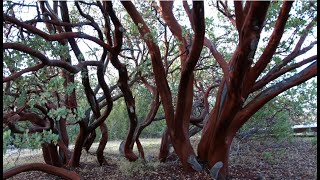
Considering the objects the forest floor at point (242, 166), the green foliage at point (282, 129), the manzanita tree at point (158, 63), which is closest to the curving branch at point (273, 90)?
the manzanita tree at point (158, 63)

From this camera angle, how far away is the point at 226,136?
6176mm

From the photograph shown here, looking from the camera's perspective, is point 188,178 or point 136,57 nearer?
point 188,178

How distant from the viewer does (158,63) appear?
19.7ft

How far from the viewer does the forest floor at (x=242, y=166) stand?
22.5 feet

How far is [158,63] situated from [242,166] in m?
3.07

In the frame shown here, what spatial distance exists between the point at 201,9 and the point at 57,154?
5238 millimetres

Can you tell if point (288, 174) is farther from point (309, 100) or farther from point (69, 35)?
point (69, 35)

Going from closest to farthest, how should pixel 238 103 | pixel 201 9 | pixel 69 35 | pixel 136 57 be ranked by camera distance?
pixel 201 9 < pixel 69 35 < pixel 238 103 < pixel 136 57

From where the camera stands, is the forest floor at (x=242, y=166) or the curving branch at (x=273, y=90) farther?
the forest floor at (x=242, y=166)

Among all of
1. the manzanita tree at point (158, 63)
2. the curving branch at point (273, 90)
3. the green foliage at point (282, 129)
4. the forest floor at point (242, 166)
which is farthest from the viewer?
the green foliage at point (282, 129)

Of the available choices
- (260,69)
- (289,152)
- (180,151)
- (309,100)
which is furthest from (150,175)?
(289,152)

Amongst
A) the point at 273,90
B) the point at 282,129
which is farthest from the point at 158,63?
the point at 282,129

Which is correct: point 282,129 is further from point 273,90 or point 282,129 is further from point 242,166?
point 273,90

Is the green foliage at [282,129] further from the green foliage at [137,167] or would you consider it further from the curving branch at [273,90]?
the green foliage at [137,167]
